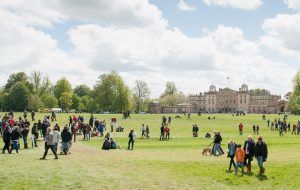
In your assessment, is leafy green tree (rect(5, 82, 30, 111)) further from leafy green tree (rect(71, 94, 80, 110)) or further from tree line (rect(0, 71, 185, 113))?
leafy green tree (rect(71, 94, 80, 110))

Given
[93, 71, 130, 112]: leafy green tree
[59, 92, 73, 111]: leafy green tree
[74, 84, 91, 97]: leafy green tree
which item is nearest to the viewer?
[93, 71, 130, 112]: leafy green tree

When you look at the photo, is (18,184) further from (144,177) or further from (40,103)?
(40,103)

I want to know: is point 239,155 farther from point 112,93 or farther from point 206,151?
point 112,93

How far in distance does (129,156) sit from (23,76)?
120 meters

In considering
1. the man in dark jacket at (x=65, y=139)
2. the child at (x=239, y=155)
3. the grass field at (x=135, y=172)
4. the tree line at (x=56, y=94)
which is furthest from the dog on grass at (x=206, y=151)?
the tree line at (x=56, y=94)

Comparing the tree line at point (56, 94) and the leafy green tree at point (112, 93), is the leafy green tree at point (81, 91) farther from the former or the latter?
the leafy green tree at point (112, 93)

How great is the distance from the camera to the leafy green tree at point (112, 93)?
433 ft

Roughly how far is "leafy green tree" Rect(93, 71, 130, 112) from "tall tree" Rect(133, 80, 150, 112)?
2614 centimetres

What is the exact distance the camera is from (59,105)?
14462 cm

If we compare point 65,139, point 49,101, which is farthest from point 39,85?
point 65,139

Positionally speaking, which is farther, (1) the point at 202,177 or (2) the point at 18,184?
(1) the point at 202,177

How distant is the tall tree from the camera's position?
529 feet

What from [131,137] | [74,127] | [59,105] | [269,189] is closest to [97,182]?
[269,189]

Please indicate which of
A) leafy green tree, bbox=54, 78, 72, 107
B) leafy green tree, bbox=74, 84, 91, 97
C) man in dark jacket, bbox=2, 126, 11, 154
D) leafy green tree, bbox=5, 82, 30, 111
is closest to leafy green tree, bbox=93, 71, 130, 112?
leafy green tree, bbox=54, 78, 72, 107
